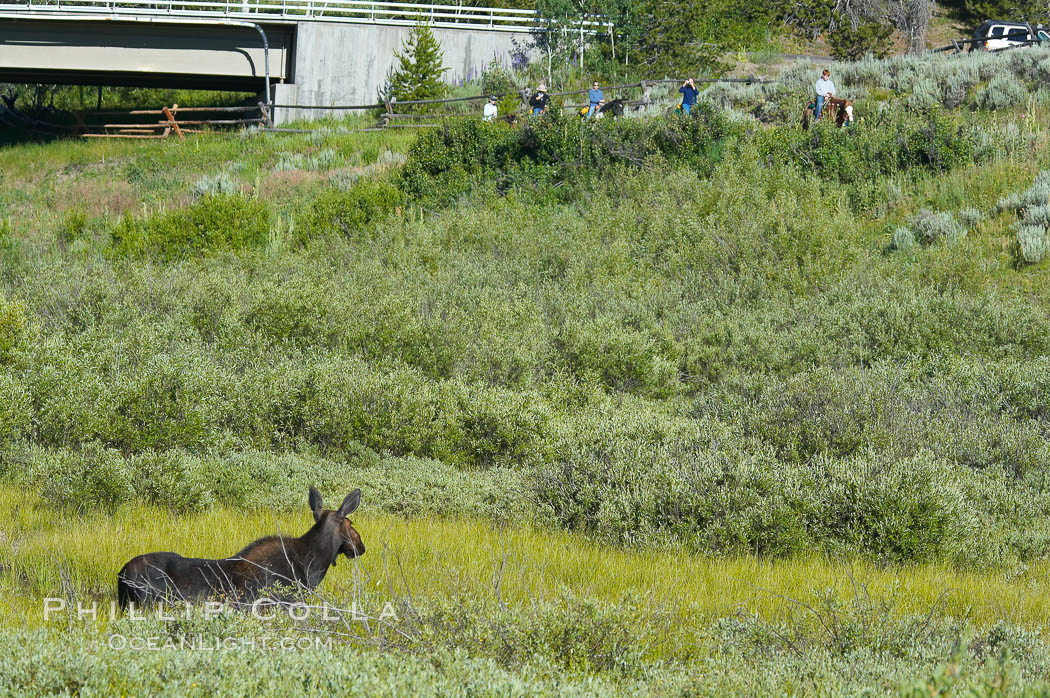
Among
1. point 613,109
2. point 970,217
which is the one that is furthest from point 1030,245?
point 613,109

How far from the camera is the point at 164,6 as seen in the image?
119 ft

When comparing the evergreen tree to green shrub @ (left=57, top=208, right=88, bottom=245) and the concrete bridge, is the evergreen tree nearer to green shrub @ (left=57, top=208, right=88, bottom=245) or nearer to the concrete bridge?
the concrete bridge

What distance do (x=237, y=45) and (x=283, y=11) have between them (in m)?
2.13

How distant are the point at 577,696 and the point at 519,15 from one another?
1504 inches

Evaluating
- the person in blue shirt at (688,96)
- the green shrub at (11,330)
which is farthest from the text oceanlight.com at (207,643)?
the person in blue shirt at (688,96)

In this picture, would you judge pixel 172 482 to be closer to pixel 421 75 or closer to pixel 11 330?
pixel 11 330

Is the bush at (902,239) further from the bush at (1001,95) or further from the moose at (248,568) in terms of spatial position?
the moose at (248,568)

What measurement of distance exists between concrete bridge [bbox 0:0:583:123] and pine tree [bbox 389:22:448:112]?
185 cm

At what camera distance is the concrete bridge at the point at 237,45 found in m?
31.7

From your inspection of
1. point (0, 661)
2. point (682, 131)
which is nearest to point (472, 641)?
point (0, 661)

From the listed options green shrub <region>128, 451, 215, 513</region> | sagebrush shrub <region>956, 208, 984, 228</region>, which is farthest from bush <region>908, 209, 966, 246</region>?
green shrub <region>128, 451, 215, 513</region>

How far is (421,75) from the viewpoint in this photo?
3331 cm

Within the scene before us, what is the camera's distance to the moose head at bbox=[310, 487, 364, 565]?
17.3ft

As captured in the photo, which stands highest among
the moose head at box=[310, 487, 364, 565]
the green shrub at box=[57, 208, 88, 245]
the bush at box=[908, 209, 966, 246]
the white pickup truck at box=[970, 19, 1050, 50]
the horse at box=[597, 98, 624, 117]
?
the white pickup truck at box=[970, 19, 1050, 50]
